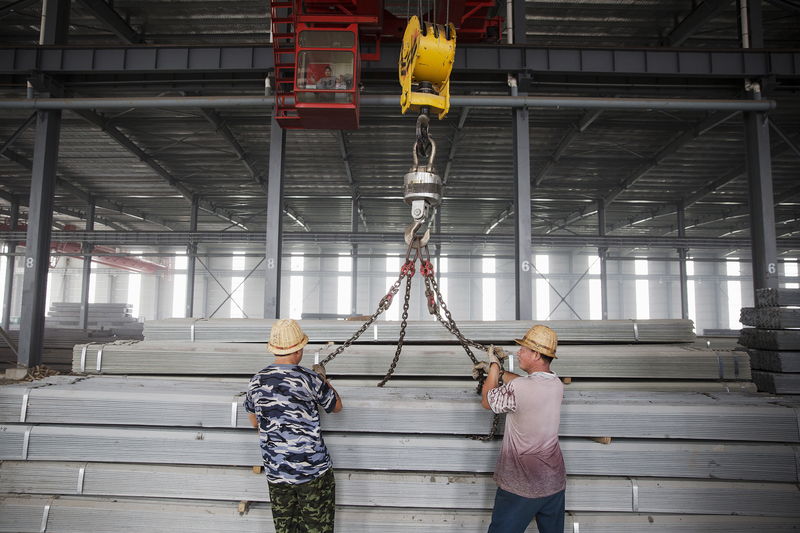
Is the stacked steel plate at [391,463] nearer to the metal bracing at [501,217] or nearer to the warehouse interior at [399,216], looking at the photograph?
the warehouse interior at [399,216]

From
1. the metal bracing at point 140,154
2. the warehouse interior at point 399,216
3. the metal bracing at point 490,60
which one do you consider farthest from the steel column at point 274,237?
the metal bracing at point 140,154

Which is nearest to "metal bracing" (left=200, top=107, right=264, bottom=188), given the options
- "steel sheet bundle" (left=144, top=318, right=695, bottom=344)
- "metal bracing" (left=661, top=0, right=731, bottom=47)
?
"steel sheet bundle" (left=144, top=318, right=695, bottom=344)

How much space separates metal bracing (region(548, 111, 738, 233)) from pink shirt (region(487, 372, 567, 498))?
899 centimetres

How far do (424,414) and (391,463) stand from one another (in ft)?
1.36

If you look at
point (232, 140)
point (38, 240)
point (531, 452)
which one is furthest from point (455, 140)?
point (531, 452)

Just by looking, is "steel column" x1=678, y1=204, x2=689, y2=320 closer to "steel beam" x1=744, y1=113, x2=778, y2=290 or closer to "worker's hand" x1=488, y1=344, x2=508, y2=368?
"steel beam" x1=744, y1=113, x2=778, y2=290

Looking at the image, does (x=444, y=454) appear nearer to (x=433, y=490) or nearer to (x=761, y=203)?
(x=433, y=490)

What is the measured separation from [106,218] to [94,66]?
15909 millimetres

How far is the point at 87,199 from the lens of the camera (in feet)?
57.2

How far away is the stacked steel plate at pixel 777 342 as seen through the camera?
4051 mm

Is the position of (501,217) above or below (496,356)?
above

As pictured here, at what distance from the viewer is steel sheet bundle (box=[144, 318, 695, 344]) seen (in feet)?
14.9

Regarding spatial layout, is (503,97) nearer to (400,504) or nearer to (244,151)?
(400,504)

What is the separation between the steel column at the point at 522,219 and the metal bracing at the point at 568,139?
301 cm
